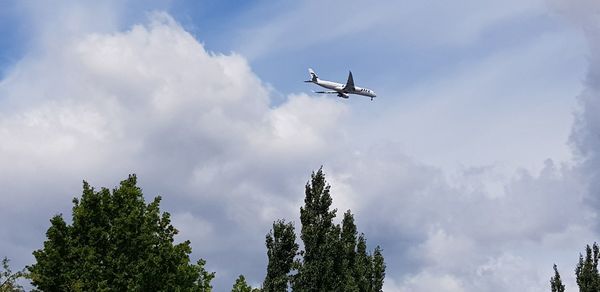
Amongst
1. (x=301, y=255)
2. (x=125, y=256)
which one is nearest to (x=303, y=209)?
(x=301, y=255)

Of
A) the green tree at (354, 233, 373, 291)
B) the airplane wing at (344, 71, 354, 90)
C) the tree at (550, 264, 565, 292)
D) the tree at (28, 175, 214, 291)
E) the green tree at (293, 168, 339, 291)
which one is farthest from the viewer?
the airplane wing at (344, 71, 354, 90)

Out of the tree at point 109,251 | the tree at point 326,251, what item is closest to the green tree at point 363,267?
the tree at point 326,251

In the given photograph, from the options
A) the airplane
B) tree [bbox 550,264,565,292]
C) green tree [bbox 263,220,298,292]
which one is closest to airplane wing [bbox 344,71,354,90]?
the airplane

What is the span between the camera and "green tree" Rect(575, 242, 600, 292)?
3137 inches

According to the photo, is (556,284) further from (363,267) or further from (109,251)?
(109,251)

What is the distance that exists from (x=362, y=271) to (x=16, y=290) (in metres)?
24.8

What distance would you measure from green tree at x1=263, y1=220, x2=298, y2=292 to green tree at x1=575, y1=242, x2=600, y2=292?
3552cm

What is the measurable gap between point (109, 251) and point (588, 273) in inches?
1916

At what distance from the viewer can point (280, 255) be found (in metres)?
56.1

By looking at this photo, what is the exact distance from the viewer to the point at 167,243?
52.5m

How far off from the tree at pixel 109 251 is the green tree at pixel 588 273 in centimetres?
4217

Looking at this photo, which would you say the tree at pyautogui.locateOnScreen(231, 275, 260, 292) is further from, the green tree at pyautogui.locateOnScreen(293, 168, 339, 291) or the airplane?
the airplane

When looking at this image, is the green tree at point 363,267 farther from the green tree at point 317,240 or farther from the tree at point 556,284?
the tree at point 556,284

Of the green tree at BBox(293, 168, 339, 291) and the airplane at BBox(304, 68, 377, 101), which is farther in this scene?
the airplane at BBox(304, 68, 377, 101)
